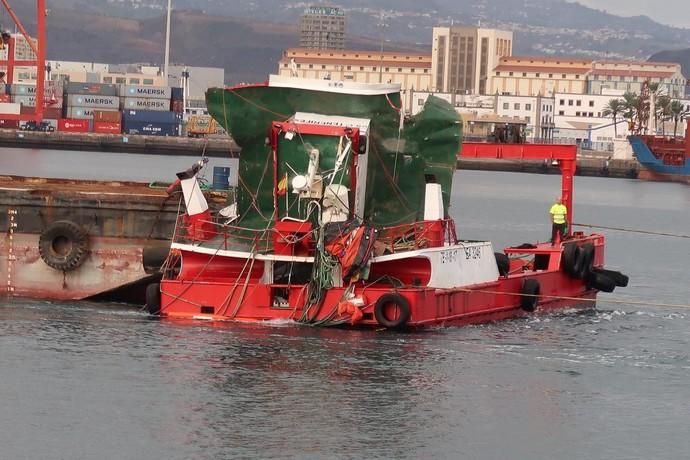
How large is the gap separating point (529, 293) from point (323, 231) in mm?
5984

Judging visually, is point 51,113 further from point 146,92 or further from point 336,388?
point 336,388

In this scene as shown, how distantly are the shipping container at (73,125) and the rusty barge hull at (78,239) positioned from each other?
12187cm

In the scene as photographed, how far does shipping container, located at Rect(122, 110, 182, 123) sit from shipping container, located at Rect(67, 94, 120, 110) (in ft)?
8.15

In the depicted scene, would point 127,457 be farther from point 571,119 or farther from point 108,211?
point 571,119

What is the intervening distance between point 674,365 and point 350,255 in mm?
6668

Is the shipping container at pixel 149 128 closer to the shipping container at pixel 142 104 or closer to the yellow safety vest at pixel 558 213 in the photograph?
the shipping container at pixel 142 104

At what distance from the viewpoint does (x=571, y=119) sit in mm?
197250

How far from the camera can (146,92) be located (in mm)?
169250

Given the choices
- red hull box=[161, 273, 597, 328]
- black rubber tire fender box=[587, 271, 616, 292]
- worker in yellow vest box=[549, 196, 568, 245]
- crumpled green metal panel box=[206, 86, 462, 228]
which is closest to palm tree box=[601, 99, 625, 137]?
worker in yellow vest box=[549, 196, 568, 245]

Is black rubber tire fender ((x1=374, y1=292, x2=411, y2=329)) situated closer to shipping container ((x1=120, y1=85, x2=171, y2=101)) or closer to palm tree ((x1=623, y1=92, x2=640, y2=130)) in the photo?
shipping container ((x1=120, y1=85, x2=171, y2=101))

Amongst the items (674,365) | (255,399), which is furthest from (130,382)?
(674,365)

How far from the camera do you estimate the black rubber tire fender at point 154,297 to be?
99.3 ft

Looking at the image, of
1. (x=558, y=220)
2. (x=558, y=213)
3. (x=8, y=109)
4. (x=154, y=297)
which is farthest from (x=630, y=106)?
(x=154, y=297)

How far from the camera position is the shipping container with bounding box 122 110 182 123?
162 metres
